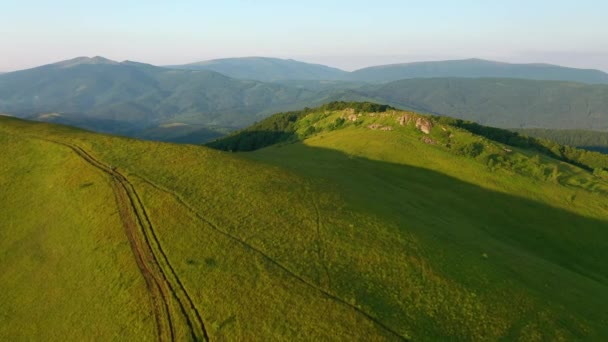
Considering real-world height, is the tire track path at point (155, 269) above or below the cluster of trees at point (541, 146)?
above

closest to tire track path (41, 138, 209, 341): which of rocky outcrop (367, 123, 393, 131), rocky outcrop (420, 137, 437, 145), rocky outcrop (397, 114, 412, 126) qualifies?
rocky outcrop (420, 137, 437, 145)

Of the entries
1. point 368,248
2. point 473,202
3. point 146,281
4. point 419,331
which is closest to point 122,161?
point 146,281

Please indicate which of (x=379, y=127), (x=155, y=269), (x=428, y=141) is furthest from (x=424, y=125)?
(x=155, y=269)

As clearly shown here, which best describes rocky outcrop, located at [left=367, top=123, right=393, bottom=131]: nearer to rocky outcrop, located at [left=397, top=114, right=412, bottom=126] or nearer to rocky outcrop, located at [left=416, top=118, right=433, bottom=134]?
rocky outcrop, located at [left=397, top=114, right=412, bottom=126]

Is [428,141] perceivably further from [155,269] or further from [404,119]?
[155,269]

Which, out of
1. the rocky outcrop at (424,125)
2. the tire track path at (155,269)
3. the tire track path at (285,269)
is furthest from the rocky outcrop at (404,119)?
the tire track path at (155,269)

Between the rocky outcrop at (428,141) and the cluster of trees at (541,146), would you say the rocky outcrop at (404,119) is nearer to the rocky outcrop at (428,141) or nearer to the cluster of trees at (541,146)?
the rocky outcrop at (428,141)

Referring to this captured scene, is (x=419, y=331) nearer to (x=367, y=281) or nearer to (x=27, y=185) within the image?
(x=367, y=281)
